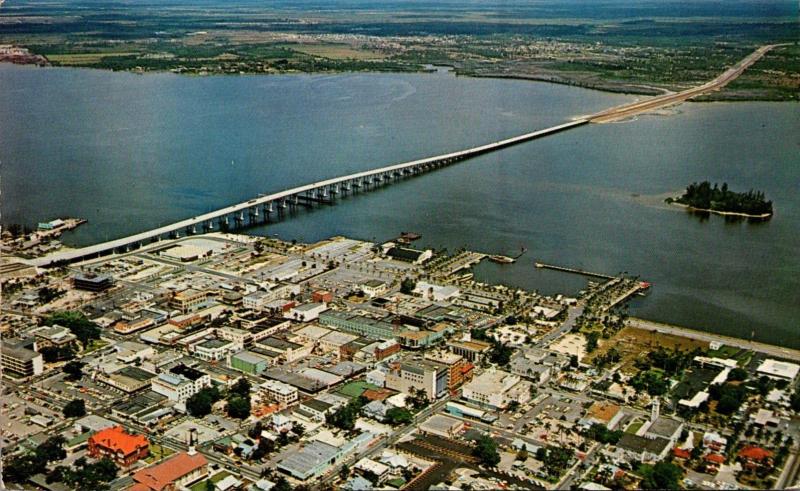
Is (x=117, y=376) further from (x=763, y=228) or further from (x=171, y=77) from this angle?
(x=171, y=77)

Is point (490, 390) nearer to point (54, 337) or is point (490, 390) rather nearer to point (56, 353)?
point (56, 353)

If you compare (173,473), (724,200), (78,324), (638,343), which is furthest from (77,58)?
(173,473)

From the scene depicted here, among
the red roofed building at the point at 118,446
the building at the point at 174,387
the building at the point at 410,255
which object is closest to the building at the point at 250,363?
the building at the point at 174,387

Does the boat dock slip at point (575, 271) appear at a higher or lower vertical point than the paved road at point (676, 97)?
lower

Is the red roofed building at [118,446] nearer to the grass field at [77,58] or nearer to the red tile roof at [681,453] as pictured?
the red tile roof at [681,453]

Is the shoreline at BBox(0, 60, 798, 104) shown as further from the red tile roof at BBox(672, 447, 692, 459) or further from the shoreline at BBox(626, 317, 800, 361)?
the red tile roof at BBox(672, 447, 692, 459)
